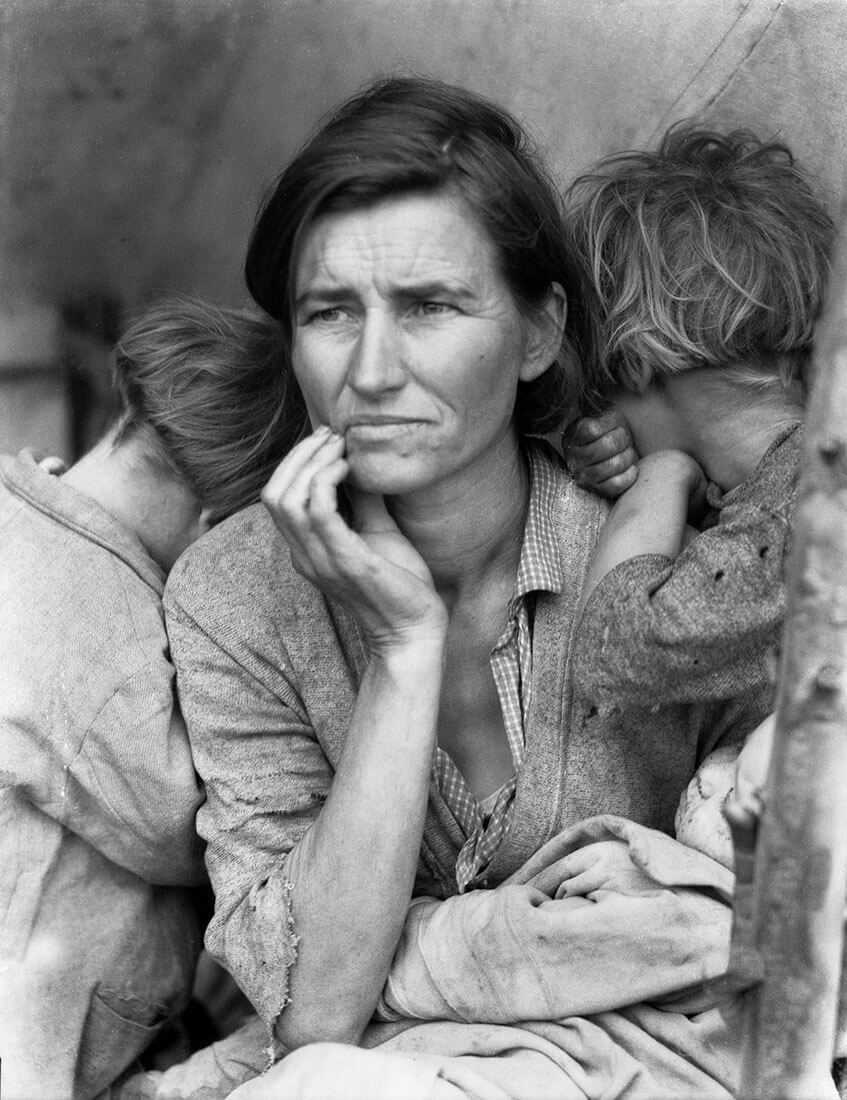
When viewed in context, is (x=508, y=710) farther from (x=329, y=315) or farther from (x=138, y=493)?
(x=138, y=493)

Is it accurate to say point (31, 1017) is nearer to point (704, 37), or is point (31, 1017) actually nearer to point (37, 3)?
point (37, 3)

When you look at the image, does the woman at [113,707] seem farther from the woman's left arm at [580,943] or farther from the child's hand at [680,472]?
the child's hand at [680,472]

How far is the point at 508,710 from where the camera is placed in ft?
7.42

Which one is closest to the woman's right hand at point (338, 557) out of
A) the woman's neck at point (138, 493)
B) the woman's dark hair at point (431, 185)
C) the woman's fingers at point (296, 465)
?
the woman's fingers at point (296, 465)

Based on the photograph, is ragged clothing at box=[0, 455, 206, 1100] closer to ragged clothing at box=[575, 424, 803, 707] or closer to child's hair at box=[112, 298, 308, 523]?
child's hair at box=[112, 298, 308, 523]

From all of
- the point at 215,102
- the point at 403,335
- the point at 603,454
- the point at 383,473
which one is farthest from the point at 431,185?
the point at 215,102

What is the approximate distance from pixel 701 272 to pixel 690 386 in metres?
0.18

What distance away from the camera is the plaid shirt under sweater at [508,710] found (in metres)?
2.25

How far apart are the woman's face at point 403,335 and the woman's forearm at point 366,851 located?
0.29 metres

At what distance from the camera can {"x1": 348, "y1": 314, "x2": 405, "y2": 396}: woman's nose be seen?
6.67 feet

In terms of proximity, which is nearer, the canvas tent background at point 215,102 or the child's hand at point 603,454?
the child's hand at point 603,454

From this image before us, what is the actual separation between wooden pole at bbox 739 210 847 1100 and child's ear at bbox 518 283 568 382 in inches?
35.9

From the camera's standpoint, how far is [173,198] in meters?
3.02

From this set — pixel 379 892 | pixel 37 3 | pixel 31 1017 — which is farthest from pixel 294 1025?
pixel 37 3
